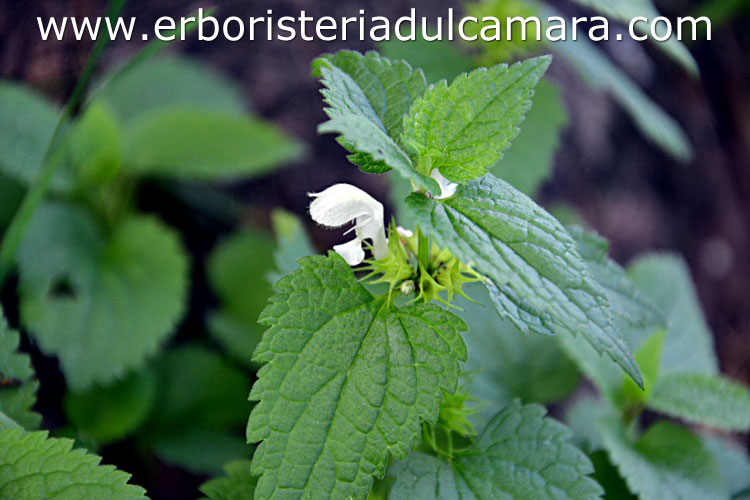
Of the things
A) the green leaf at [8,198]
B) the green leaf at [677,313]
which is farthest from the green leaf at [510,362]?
the green leaf at [8,198]

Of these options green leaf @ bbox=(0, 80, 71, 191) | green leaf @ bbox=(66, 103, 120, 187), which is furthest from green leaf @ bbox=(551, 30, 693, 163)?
green leaf @ bbox=(0, 80, 71, 191)

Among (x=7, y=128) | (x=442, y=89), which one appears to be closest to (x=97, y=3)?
(x=7, y=128)

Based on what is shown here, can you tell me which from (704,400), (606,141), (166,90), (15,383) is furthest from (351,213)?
(606,141)

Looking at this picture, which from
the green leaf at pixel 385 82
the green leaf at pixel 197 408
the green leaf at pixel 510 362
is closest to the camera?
the green leaf at pixel 385 82

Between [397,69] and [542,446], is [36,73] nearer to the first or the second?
[397,69]

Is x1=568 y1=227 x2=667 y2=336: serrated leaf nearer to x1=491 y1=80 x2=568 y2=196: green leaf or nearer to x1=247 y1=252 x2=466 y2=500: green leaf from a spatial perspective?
x1=247 y1=252 x2=466 y2=500: green leaf

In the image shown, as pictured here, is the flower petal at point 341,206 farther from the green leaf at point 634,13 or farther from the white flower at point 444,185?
the green leaf at point 634,13
